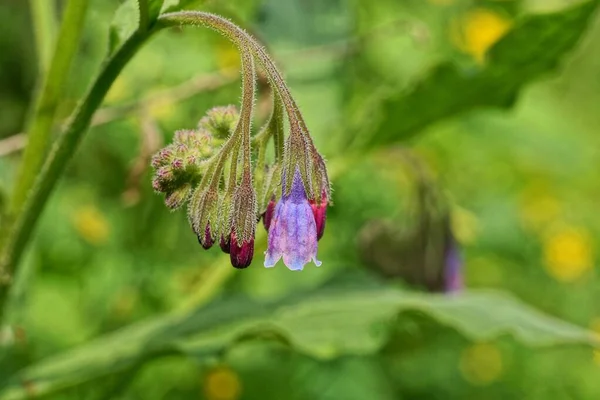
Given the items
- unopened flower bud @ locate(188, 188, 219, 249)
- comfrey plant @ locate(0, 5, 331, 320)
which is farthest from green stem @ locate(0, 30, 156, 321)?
unopened flower bud @ locate(188, 188, 219, 249)

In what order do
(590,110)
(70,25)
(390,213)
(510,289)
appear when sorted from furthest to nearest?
(590,110) → (510,289) → (390,213) → (70,25)

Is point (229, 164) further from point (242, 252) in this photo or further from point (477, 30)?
point (477, 30)

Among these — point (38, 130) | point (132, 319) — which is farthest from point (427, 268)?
point (38, 130)

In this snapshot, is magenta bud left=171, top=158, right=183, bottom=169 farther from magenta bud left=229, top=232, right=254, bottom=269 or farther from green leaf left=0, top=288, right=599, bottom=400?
green leaf left=0, top=288, right=599, bottom=400

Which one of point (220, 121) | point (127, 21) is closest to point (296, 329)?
point (220, 121)

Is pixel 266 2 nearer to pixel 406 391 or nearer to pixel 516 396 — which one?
pixel 406 391

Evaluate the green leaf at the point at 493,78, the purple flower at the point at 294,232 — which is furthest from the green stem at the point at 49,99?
the green leaf at the point at 493,78

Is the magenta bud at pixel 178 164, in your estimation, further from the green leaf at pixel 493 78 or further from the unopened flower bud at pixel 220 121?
the green leaf at pixel 493 78

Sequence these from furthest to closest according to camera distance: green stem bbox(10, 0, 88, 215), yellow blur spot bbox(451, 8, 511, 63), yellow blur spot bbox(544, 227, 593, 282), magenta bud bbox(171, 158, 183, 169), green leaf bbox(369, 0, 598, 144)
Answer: yellow blur spot bbox(451, 8, 511, 63), yellow blur spot bbox(544, 227, 593, 282), green leaf bbox(369, 0, 598, 144), green stem bbox(10, 0, 88, 215), magenta bud bbox(171, 158, 183, 169)
